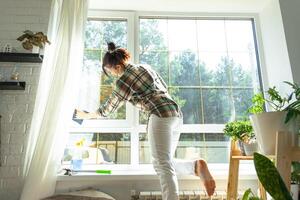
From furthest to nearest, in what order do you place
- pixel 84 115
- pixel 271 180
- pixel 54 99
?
pixel 84 115
pixel 54 99
pixel 271 180

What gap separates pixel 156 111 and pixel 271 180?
3.01 ft

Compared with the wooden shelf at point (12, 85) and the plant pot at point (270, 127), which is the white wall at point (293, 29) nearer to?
the plant pot at point (270, 127)

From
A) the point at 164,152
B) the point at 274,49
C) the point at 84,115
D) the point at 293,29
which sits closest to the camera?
the point at 164,152

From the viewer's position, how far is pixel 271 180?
2.42ft

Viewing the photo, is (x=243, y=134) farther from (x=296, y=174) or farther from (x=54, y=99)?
(x=54, y=99)

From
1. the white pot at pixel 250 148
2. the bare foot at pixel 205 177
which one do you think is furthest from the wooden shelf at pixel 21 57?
the white pot at pixel 250 148

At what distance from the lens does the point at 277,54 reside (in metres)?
2.11

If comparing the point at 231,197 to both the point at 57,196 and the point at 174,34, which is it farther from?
the point at 174,34

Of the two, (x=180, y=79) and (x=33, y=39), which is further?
(x=180, y=79)

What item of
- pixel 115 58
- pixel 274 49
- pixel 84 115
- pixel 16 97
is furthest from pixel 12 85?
pixel 274 49

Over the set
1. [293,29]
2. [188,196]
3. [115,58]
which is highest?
[293,29]

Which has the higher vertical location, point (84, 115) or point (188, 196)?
point (84, 115)

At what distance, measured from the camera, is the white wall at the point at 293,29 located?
6.34 feet

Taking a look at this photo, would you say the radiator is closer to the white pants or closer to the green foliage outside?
the white pants
